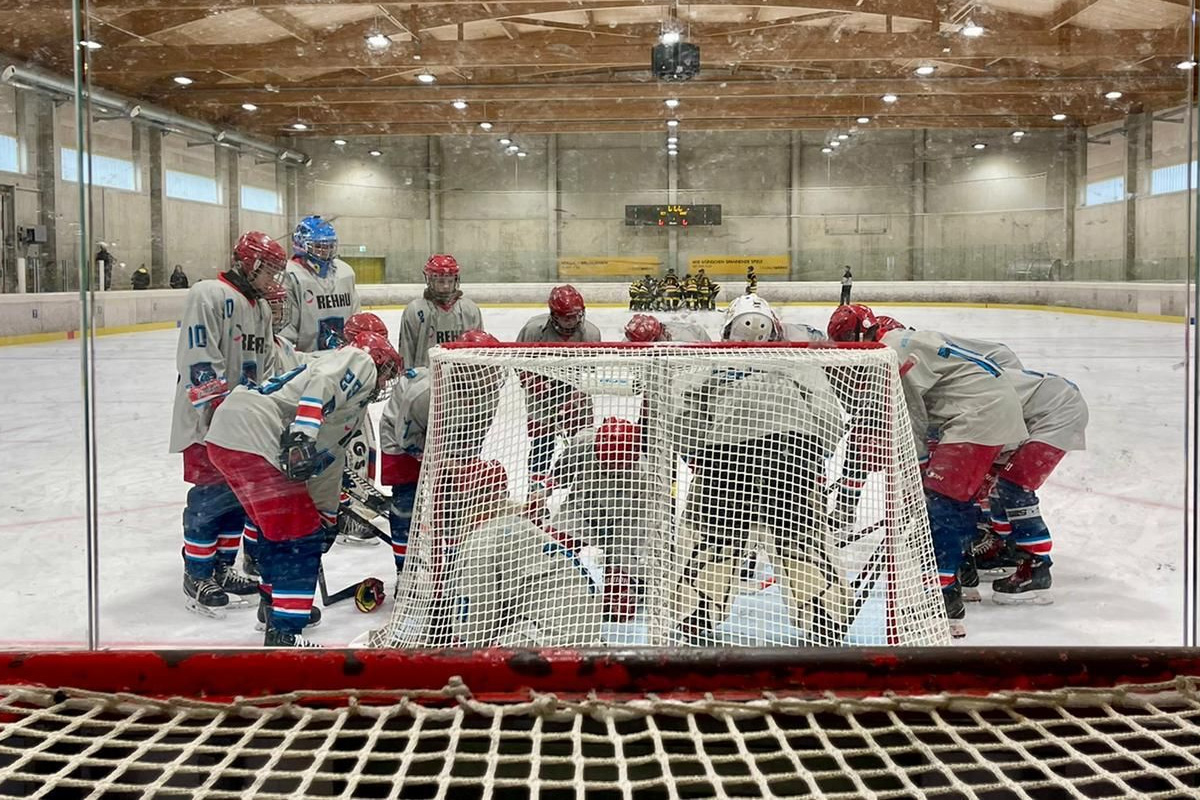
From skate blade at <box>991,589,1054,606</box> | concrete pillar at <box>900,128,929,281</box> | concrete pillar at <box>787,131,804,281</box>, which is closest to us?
skate blade at <box>991,589,1054,606</box>

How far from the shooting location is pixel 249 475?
7.85 feet

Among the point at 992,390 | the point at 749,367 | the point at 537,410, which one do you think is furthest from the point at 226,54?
the point at 992,390

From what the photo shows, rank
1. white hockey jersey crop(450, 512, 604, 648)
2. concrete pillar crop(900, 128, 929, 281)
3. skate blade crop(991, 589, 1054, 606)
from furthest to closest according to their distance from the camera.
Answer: concrete pillar crop(900, 128, 929, 281) → skate blade crop(991, 589, 1054, 606) → white hockey jersey crop(450, 512, 604, 648)

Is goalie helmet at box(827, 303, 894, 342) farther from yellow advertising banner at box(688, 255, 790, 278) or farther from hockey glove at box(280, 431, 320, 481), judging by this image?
hockey glove at box(280, 431, 320, 481)

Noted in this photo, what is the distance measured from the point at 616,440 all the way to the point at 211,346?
1.43 metres

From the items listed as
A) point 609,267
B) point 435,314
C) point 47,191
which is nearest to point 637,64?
point 609,267

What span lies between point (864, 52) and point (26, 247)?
2.48m

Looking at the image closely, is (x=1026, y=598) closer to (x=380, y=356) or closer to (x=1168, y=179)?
(x=1168, y=179)

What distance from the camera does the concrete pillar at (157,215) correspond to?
8.43 feet

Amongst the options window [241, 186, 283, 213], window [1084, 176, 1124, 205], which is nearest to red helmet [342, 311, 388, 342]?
window [241, 186, 283, 213]

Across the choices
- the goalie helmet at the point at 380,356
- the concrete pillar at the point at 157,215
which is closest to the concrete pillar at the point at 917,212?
the goalie helmet at the point at 380,356

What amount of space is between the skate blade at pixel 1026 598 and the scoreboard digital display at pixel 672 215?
1454 millimetres

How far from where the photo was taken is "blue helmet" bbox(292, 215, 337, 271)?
119 inches

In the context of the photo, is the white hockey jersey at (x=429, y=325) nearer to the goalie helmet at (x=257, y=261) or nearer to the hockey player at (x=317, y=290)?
the hockey player at (x=317, y=290)
